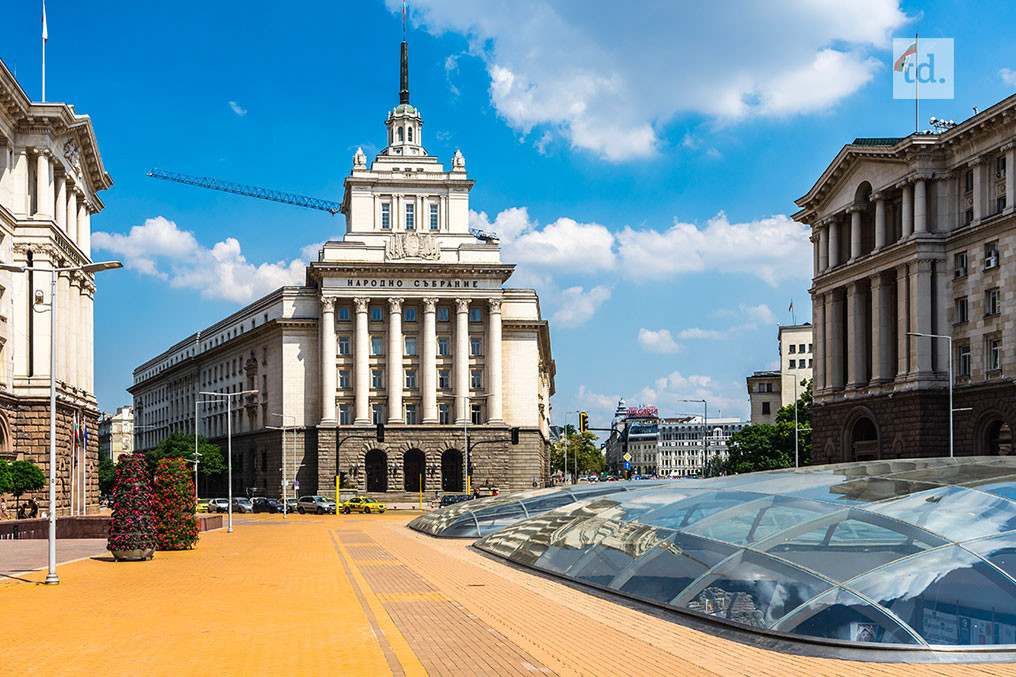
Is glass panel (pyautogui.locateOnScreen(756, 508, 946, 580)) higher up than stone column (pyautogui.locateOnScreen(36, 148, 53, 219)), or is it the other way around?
stone column (pyautogui.locateOnScreen(36, 148, 53, 219))

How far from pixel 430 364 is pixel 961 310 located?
172 ft

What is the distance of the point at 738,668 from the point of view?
→ 14180 millimetres

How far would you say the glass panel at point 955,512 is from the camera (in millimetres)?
17906

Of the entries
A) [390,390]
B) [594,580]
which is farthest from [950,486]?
[390,390]

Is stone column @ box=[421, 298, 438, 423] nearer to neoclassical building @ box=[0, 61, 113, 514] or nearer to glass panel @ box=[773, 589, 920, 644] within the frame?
neoclassical building @ box=[0, 61, 113, 514]

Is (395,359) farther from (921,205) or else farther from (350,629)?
(350,629)

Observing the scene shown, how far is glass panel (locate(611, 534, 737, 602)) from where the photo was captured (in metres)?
20.0

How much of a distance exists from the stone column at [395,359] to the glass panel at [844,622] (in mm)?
87915

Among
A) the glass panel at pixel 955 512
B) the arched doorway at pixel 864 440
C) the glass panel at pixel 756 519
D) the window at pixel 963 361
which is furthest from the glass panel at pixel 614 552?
the arched doorway at pixel 864 440

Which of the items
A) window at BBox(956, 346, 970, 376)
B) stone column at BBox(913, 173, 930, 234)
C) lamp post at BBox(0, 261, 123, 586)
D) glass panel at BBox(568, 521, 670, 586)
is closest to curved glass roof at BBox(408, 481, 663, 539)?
glass panel at BBox(568, 521, 670, 586)

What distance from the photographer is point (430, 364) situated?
340ft

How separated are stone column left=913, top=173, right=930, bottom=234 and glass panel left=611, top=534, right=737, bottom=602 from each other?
171 ft

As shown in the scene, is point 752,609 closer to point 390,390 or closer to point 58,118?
point 58,118

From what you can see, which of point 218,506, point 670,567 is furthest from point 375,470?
point 670,567
